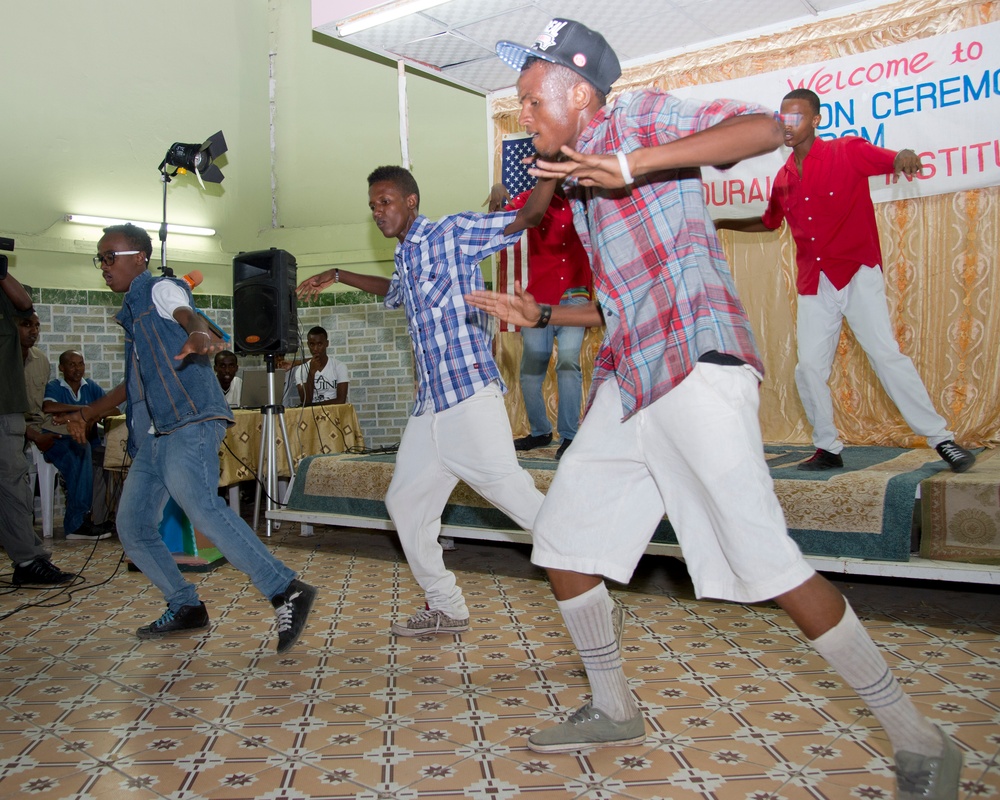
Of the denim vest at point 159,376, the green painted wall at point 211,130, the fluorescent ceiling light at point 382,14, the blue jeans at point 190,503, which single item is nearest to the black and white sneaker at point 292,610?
the blue jeans at point 190,503

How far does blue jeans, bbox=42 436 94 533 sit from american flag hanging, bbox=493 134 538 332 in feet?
11.5

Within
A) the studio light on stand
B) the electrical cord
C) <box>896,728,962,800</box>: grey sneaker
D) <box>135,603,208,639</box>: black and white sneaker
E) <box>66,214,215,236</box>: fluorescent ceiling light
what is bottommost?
the electrical cord

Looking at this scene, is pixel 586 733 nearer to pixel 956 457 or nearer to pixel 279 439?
pixel 956 457

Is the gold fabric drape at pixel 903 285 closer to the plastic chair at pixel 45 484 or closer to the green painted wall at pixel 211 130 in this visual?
the green painted wall at pixel 211 130

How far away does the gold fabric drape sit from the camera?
17.9ft

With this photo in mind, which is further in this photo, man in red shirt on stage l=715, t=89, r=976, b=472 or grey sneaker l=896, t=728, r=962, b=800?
man in red shirt on stage l=715, t=89, r=976, b=472

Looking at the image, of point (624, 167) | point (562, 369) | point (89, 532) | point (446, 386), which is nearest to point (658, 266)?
point (624, 167)

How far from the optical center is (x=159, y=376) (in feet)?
10.7

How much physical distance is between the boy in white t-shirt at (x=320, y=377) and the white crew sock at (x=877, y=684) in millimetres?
6404

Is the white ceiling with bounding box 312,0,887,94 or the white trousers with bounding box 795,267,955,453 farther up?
the white ceiling with bounding box 312,0,887,94

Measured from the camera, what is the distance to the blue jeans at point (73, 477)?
6629mm

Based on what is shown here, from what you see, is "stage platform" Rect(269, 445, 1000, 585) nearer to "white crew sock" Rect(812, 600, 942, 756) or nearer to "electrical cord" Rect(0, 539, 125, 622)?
"white crew sock" Rect(812, 600, 942, 756)

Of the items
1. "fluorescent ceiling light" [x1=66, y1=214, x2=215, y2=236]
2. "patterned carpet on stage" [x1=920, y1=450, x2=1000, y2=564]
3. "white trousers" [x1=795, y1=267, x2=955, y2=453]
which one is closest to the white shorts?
"patterned carpet on stage" [x1=920, y1=450, x2=1000, y2=564]

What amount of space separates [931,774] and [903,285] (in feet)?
15.5
